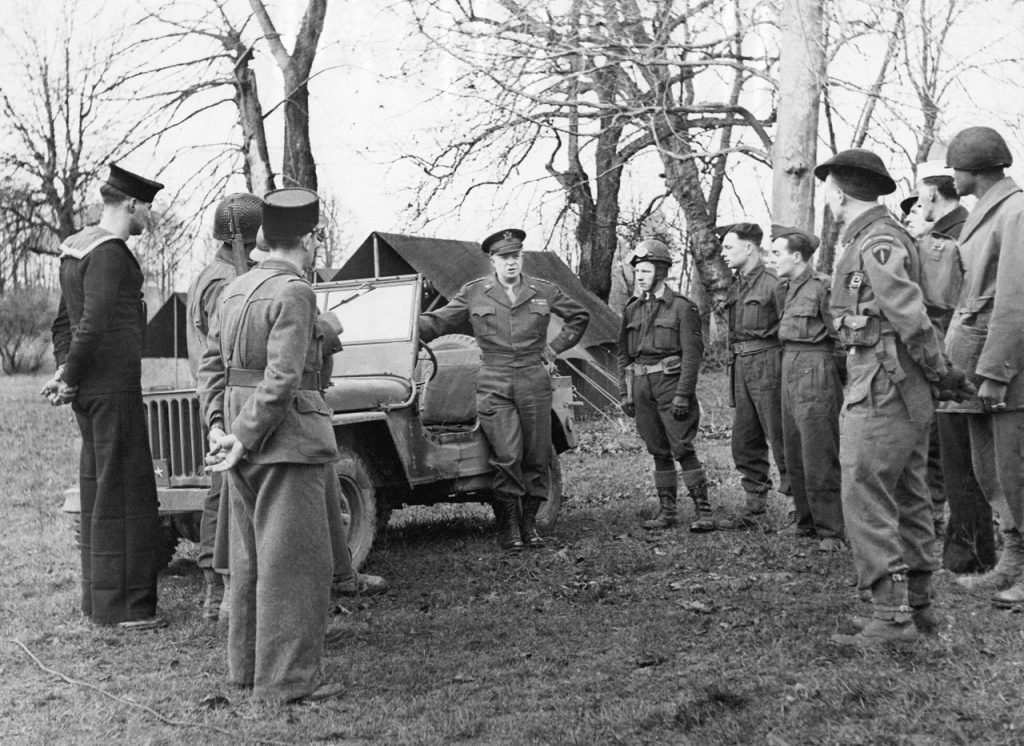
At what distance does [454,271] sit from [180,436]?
9581 mm

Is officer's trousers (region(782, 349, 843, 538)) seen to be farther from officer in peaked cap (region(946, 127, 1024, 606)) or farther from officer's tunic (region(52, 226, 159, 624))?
officer's tunic (region(52, 226, 159, 624))

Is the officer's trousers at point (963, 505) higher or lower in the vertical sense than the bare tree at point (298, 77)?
lower

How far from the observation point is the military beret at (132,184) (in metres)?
5.98

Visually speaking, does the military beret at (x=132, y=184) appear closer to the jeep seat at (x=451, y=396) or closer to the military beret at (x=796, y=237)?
the jeep seat at (x=451, y=396)

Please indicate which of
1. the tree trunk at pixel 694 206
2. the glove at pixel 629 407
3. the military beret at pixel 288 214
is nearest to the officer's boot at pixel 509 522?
the glove at pixel 629 407

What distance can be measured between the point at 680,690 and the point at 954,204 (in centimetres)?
338

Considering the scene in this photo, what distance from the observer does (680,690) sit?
460 centimetres

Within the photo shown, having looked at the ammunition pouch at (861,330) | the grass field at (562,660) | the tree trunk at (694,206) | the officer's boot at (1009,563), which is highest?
the tree trunk at (694,206)

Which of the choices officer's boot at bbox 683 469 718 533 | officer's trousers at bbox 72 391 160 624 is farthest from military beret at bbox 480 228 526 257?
officer's trousers at bbox 72 391 160 624

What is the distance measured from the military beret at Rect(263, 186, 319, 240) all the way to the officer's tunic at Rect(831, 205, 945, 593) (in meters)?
2.18

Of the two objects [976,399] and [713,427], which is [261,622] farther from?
[713,427]

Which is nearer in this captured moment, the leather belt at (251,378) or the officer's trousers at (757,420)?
the leather belt at (251,378)

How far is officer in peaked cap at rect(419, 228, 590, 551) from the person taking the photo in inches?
315

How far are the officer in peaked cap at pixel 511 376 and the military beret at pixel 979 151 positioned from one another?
10.1ft
